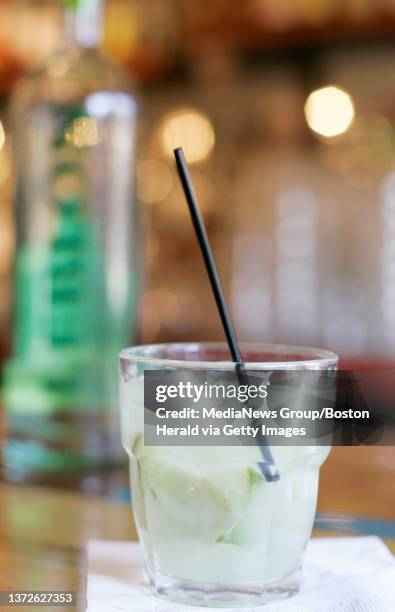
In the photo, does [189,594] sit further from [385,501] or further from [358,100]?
[358,100]

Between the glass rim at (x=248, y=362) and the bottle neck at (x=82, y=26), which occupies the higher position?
the bottle neck at (x=82, y=26)

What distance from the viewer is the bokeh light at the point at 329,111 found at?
2.91 m

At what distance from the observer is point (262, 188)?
3082 millimetres

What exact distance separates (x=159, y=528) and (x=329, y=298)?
93.3 inches

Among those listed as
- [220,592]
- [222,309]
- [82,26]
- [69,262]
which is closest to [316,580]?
[220,592]

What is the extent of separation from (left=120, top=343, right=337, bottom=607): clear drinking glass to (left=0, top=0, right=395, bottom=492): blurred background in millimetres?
2050

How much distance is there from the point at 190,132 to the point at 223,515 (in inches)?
105

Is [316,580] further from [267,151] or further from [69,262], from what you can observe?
[267,151]

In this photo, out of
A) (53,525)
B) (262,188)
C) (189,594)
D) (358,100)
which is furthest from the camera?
(262,188)

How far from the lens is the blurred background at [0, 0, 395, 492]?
2781mm

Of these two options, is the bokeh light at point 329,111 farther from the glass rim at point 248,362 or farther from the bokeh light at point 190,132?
the glass rim at point 248,362

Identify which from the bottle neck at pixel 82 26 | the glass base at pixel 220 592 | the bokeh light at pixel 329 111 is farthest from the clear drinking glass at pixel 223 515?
the bokeh light at pixel 329 111

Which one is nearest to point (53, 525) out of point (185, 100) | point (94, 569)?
point (94, 569)

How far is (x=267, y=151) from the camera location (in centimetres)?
304
